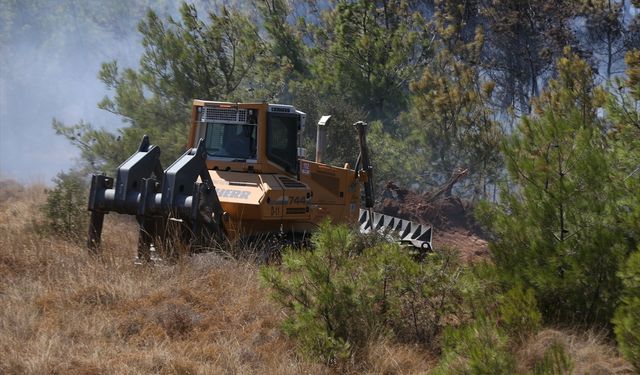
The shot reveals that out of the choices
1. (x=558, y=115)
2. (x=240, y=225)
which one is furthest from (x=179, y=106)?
(x=558, y=115)

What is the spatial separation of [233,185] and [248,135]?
36.6 inches

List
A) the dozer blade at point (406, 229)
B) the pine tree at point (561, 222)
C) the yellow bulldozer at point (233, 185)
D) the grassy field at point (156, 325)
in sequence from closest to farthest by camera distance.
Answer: the grassy field at point (156, 325) → the pine tree at point (561, 222) → the yellow bulldozer at point (233, 185) → the dozer blade at point (406, 229)

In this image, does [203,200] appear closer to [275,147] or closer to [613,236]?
[275,147]

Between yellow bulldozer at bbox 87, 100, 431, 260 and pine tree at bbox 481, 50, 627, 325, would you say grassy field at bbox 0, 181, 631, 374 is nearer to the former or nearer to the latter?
pine tree at bbox 481, 50, 627, 325

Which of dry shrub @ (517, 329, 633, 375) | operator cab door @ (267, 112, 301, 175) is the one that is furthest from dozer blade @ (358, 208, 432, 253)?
dry shrub @ (517, 329, 633, 375)

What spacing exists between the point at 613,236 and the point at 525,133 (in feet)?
4.56

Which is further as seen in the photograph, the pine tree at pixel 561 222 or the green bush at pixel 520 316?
the pine tree at pixel 561 222

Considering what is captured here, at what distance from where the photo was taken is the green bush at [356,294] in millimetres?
7598

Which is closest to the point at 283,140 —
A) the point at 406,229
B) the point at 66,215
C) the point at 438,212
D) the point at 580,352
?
the point at 66,215

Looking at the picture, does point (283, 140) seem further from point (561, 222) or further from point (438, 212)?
point (438, 212)

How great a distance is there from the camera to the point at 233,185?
11930 mm

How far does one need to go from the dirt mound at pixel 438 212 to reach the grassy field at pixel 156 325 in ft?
37.3

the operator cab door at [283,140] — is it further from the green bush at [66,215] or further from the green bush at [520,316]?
the green bush at [520,316]

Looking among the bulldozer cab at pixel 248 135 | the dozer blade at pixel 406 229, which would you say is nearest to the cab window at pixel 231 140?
the bulldozer cab at pixel 248 135
